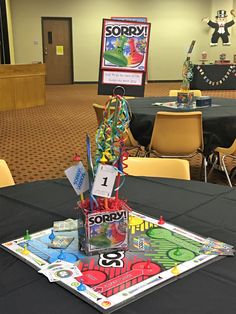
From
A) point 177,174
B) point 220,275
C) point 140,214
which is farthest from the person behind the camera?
point 177,174

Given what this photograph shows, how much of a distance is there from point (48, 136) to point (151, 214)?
516 cm

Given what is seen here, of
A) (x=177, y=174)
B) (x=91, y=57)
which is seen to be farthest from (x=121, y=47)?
(x=91, y=57)

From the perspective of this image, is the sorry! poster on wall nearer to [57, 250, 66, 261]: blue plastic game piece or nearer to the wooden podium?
[57, 250, 66, 261]: blue plastic game piece

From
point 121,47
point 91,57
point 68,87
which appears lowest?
point 68,87

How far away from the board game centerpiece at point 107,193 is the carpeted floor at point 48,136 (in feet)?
10.0

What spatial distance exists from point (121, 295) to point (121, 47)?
2.55 metres

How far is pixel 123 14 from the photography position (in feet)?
48.1

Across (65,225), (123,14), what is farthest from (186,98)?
(123,14)

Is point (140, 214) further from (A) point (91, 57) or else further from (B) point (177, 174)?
(A) point (91, 57)

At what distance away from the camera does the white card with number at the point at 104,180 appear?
1220 mm

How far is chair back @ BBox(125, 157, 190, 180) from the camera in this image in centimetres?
226

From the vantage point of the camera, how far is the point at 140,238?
1392 mm

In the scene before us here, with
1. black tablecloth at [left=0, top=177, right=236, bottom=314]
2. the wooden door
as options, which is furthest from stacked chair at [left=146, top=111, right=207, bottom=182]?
the wooden door

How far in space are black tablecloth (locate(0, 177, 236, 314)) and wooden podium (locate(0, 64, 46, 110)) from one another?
7.63 metres
